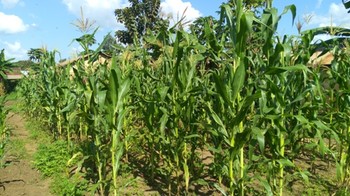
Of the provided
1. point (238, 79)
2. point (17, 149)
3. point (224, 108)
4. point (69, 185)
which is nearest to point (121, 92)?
point (224, 108)

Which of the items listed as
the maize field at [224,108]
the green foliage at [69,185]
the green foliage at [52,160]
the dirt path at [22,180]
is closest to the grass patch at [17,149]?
the dirt path at [22,180]

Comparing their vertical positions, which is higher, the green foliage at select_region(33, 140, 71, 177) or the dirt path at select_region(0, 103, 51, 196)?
the green foliage at select_region(33, 140, 71, 177)

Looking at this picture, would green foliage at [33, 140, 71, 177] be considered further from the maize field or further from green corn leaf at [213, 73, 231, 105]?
green corn leaf at [213, 73, 231, 105]

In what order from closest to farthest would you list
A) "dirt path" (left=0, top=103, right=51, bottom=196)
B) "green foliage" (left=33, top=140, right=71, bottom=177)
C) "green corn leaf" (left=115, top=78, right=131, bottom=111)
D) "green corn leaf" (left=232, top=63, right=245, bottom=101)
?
1. "green corn leaf" (left=232, top=63, right=245, bottom=101)
2. "green corn leaf" (left=115, top=78, right=131, bottom=111)
3. "dirt path" (left=0, top=103, right=51, bottom=196)
4. "green foliage" (left=33, top=140, right=71, bottom=177)

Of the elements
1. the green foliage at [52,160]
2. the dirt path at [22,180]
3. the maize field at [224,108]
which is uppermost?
the maize field at [224,108]

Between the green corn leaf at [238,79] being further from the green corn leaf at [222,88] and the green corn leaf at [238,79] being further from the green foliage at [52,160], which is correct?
the green foliage at [52,160]

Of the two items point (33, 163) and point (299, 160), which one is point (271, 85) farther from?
point (33, 163)

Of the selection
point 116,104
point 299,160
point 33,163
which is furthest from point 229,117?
point 33,163

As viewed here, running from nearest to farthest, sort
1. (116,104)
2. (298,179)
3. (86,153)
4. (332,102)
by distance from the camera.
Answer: (116,104) → (86,153) → (298,179) → (332,102)

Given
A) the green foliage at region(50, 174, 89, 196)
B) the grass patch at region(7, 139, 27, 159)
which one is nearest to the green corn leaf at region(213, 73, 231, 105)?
the green foliage at region(50, 174, 89, 196)

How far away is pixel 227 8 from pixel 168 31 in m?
1.23

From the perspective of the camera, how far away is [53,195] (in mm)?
4402

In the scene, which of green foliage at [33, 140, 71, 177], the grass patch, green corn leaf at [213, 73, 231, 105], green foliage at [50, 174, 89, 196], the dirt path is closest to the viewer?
green corn leaf at [213, 73, 231, 105]

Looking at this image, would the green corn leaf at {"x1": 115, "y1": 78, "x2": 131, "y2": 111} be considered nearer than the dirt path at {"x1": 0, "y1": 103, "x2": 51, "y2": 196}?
Yes
